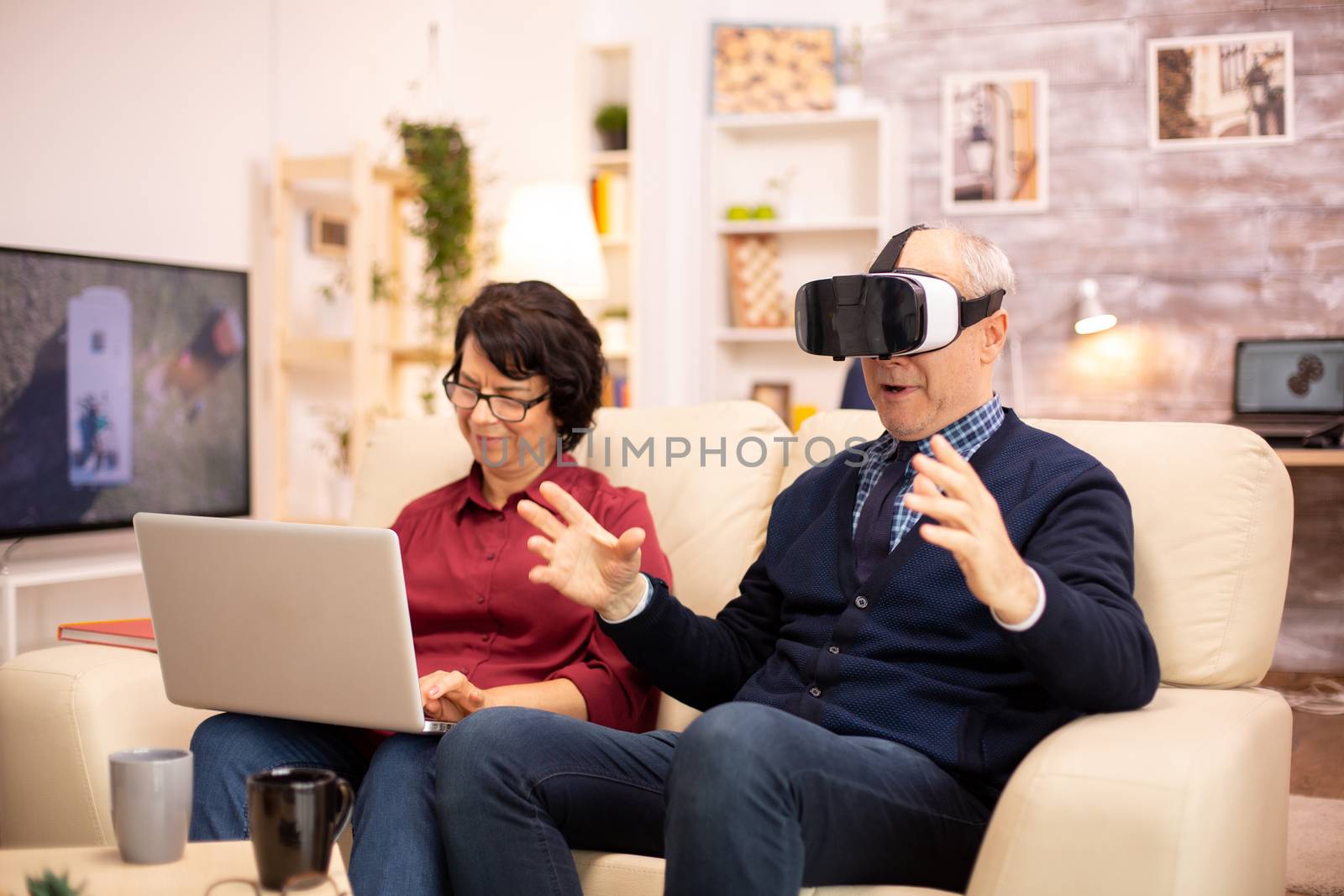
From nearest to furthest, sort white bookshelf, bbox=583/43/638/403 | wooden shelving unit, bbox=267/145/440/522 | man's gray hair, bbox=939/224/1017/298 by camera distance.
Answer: man's gray hair, bbox=939/224/1017/298
wooden shelving unit, bbox=267/145/440/522
white bookshelf, bbox=583/43/638/403

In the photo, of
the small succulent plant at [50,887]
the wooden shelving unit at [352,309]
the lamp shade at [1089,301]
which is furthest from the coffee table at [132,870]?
the lamp shade at [1089,301]


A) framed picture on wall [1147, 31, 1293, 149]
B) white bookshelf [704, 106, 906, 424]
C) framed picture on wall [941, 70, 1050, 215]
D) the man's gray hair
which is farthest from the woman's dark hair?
framed picture on wall [1147, 31, 1293, 149]

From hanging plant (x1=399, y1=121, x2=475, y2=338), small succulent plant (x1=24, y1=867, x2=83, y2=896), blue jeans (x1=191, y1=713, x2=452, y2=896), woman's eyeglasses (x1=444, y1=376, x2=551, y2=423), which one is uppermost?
hanging plant (x1=399, y1=121, x2=475, y2=338)

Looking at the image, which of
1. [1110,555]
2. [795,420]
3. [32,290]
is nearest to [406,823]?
[1110,555]

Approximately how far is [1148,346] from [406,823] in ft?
12.1

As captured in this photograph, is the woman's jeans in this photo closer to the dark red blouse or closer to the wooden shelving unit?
the dark red blouse

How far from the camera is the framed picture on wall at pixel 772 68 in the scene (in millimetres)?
4930

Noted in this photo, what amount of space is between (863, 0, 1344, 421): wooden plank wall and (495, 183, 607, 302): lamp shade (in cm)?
141

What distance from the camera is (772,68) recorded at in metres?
4.98

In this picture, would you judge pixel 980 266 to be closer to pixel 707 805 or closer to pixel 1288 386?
pixel 707 805

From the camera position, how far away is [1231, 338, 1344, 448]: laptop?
4.15m

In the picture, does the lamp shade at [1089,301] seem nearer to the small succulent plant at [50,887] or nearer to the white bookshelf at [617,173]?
the white bookshelf at [617,173]

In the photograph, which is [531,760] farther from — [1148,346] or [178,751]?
[1148,346]

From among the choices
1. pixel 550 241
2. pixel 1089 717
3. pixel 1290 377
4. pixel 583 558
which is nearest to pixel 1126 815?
pixel 1089 717
